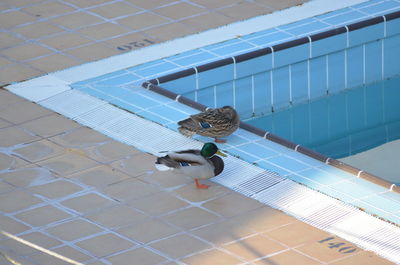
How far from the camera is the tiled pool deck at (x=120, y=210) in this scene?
8.19 m

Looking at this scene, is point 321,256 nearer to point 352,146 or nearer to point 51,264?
point 51,264

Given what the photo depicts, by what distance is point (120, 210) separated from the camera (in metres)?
8.83

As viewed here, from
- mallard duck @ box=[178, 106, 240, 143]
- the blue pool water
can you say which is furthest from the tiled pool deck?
the blue pool water

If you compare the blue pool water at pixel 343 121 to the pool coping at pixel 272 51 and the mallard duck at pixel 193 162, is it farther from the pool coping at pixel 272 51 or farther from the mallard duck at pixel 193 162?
the mallard duck at pixel 193 162

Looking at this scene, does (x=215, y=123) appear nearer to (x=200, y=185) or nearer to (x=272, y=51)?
(x=200, y=185)

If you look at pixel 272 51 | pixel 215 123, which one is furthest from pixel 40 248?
pixel 272 51

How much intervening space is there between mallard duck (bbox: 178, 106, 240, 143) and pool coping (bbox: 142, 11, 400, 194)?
0.41m

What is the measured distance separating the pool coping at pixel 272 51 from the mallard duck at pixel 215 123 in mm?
411

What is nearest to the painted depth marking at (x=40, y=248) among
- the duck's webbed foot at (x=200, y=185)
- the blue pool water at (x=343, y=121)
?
the duck's webbed foot at (x=200, y=185)

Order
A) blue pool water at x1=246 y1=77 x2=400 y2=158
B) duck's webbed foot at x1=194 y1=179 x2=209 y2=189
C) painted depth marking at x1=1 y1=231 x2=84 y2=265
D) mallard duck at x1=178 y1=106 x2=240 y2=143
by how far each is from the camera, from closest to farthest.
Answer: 1. painted depth marking at x1=1 y1=231 x2=84 y2=265
2. duck's webbed foot at x1=194 y1=179 x2=209 y2=189
3. mallard duck at x1=178 y1=106 x2=240 y2=143
4. blue pool water at x1=246 y1=77 x2=400 y2=158

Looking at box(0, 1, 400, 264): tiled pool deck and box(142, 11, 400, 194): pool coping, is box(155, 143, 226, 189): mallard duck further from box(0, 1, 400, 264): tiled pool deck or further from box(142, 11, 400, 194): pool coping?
box(142, 11, 400, 194): pool coping

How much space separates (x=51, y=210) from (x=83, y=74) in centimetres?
279

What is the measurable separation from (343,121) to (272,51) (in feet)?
3.44

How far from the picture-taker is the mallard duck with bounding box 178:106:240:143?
973 centimetres
